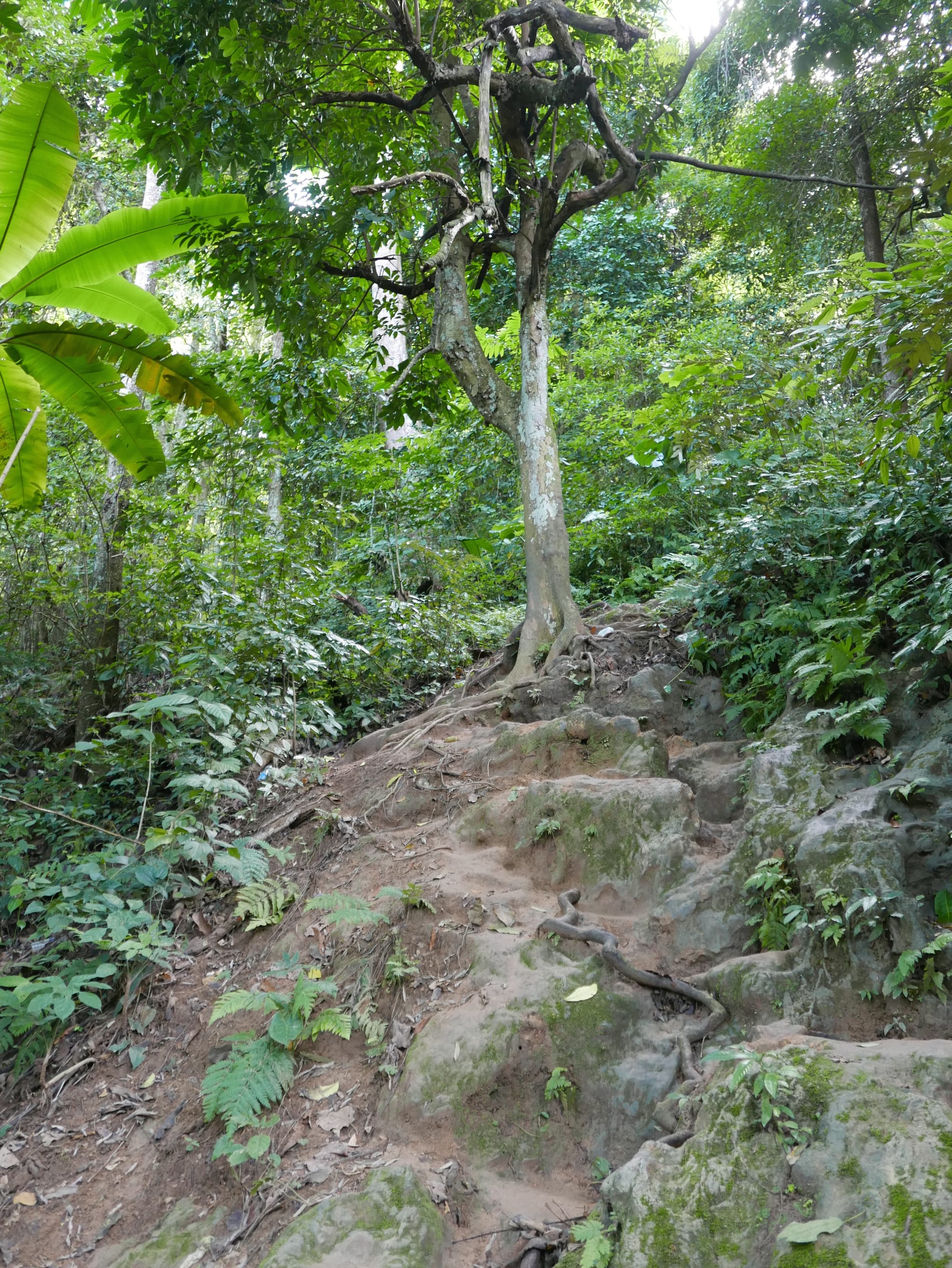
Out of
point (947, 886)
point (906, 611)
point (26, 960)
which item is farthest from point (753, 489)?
point (26, 960)

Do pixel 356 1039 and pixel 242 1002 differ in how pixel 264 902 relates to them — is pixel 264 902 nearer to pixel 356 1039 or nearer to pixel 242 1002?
pixel 242 1002

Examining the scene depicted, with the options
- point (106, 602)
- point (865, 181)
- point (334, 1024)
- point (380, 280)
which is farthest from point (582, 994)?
point (865, 181)

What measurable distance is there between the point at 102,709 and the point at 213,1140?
17.7 ft

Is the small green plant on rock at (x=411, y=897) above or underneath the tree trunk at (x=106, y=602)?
underneath

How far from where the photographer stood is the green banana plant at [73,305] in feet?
14.2

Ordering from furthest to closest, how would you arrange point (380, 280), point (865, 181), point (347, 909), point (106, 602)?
point (865, 181), point (380, 280), point (106, 602), point (347, 909)

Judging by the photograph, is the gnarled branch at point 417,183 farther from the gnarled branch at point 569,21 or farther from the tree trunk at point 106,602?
the tree trunk at point 106,602

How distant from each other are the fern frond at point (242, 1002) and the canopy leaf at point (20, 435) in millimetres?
3497

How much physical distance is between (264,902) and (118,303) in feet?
13.6

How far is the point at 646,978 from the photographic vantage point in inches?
139

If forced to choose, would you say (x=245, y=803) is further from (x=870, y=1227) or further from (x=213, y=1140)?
(x=870, y=1227)

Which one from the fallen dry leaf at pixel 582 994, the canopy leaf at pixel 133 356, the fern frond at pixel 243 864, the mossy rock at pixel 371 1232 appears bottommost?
the mossy rock at pixel 371 1232

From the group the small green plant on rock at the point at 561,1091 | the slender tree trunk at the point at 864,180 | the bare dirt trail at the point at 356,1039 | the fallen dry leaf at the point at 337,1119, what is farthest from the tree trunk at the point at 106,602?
the slender tree trunk at the point at 864,180

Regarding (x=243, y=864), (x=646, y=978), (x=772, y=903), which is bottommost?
(x=646, y=978)
